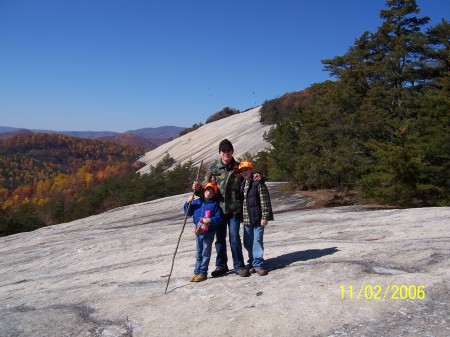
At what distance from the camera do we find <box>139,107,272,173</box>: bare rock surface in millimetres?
49906

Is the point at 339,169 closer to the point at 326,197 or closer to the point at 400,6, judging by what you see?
the point at 326,197

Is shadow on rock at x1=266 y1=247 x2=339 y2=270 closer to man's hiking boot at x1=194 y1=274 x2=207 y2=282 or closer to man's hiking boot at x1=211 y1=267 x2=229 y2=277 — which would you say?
man's hiking boot at x1=211 y1=267 x2=229 y2=277

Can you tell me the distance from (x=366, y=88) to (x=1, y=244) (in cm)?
1699

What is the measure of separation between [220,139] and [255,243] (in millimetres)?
52555

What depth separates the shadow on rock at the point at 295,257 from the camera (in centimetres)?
625

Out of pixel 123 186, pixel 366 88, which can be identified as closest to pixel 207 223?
pixel 366 88

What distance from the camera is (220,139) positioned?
58.1m

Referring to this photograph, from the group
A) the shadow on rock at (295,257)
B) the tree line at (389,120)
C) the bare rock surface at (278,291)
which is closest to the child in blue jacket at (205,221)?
the bare rock surface at (278,291)

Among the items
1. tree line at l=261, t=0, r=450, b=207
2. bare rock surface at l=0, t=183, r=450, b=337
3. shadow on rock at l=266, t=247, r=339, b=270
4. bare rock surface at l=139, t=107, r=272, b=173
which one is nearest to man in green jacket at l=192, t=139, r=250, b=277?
bare rock surface at l=0, t=183, r=450, b=337

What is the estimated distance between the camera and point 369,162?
16.0 metres

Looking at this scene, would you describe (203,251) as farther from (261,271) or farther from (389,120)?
(389,120)

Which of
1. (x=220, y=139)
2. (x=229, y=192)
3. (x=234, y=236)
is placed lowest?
(x=234, y=236)

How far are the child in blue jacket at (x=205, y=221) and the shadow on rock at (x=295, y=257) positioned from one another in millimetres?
Answer: 1064

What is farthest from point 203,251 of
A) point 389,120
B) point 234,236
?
point 389,120
